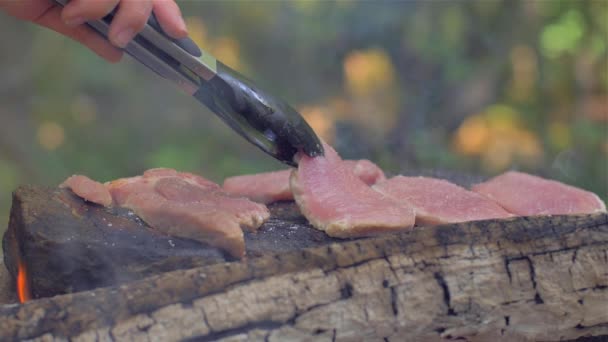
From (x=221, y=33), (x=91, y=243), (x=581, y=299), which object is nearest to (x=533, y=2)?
(x=221, y=33)

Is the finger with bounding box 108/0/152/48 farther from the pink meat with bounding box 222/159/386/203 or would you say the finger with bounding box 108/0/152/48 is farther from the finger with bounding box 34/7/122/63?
the pink meat with bounding box 222/159/386/203

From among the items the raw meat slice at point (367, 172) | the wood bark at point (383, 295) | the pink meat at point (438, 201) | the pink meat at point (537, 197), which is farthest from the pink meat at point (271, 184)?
the wood bark at point (383, 295)

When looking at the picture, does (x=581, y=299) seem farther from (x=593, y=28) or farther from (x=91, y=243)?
(x=593, y=28)

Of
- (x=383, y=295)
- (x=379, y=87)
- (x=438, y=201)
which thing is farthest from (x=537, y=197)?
(x=379, y=87)

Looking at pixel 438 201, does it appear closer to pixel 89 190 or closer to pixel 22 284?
pixel 89 190

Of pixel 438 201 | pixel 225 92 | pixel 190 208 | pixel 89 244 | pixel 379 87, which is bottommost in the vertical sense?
pixel 89 244

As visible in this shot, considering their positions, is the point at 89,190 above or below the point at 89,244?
above
